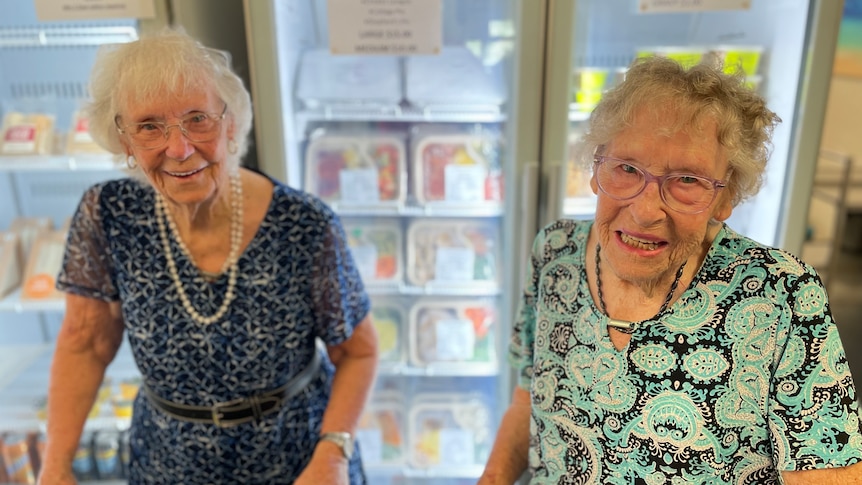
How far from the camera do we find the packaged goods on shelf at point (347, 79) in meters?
1.69

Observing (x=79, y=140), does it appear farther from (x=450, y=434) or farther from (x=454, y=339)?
(x=450, y=434)

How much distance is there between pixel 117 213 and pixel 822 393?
122cm

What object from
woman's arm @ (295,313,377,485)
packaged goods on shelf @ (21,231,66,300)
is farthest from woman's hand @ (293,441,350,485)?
packaged goods on shelf @ (21,231,66,300)

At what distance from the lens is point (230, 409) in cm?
122

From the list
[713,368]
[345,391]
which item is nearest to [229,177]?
[345,391]

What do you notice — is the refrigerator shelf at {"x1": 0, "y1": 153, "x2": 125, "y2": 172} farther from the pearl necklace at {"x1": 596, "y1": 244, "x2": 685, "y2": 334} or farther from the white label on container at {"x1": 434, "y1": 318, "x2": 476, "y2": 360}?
the pearl necklace at {"x1": 596, "y1": 244, "x2": 685, "y2": 334}

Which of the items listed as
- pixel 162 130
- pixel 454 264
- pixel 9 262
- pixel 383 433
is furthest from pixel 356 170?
pixel 9 262

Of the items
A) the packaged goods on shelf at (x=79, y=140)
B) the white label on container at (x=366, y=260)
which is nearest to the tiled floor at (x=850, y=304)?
the white label on container at (x=366, y=260)

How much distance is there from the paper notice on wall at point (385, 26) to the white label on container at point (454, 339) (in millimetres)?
858

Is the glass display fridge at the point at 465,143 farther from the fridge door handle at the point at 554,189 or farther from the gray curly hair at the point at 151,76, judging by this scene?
the gray curly hair at the point at 151,76

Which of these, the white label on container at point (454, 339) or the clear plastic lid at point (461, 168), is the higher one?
the clear plastic lid at point (461, 168)

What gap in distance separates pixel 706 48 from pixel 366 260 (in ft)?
3.78

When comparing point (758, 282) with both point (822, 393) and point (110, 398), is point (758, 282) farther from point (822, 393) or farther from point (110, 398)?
point (110, 398)

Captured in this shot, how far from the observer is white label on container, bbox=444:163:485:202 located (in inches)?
70.5
